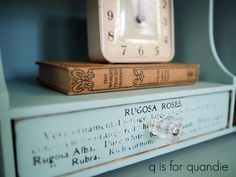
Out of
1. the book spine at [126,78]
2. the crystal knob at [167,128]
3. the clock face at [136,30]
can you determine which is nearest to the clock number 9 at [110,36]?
the clock face at [136,30]

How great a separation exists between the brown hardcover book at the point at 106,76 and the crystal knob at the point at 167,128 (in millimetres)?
83

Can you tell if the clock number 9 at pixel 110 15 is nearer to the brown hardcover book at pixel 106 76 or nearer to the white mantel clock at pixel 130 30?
the white mantel clock at pixel 130 30

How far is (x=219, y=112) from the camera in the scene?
0.56 metres

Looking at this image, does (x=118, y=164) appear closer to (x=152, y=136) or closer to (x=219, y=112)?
(x=152, y=136)

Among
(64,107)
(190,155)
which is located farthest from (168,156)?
(64,107)

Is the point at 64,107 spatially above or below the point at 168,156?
above

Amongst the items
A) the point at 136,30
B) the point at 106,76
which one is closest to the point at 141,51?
the point at 136,30

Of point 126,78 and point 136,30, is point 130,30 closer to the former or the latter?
point 136,30

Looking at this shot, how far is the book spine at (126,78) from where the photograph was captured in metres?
0.39

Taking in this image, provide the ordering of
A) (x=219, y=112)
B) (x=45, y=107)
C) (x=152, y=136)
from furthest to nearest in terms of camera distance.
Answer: (x=219, y=112) → (x=152, y=136) → (x=45, y=107)

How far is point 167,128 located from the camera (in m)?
0.44

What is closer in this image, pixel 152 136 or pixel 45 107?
pixel 45 107

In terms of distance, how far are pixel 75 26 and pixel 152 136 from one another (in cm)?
44

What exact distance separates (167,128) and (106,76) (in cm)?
16
